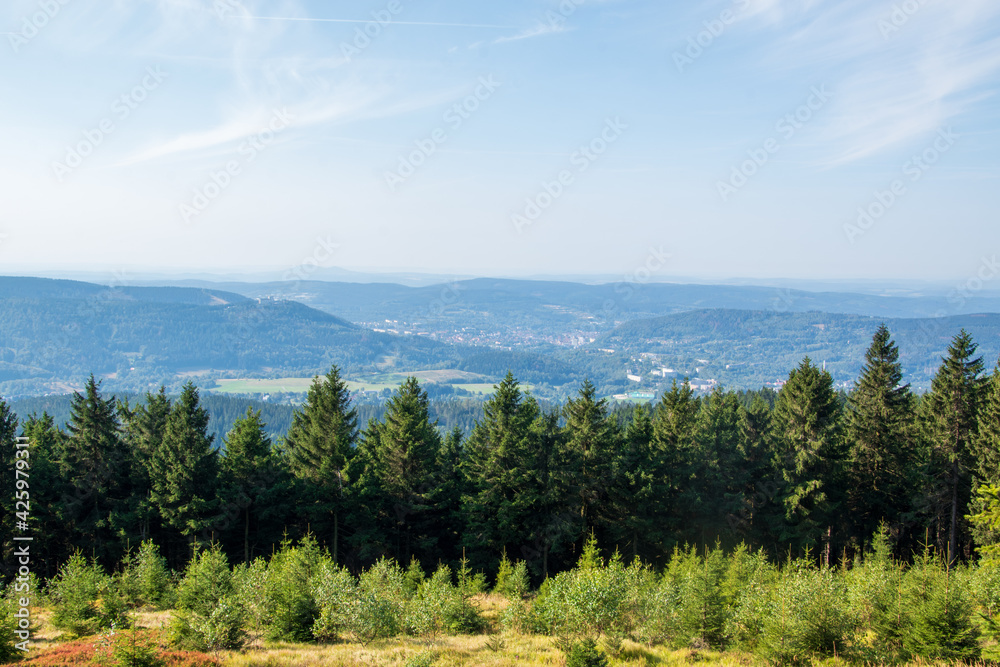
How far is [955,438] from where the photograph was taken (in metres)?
33.5

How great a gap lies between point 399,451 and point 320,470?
15.0ft

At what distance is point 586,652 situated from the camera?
54.2 feet

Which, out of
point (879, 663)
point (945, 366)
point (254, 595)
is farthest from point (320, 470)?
point (945, 366)

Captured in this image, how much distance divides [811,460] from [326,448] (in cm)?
2863

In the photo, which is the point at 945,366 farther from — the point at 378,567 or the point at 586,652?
the point at 378,567

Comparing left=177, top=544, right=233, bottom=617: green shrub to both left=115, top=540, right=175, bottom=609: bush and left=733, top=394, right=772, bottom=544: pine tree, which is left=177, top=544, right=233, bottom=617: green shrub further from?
left=733, top=394, right=772, bottom=544: pine tree

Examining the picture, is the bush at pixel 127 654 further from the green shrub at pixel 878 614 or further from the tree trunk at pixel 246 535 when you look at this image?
the green shrub at pixel 878 614

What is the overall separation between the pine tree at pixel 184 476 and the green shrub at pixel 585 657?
23.4 meters

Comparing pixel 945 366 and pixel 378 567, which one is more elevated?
pixel 945 366

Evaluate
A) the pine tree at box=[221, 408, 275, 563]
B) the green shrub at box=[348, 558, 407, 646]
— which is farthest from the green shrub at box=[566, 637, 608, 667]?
the pine tree at box=[221, 408, 275, 563]

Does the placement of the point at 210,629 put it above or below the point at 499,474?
below

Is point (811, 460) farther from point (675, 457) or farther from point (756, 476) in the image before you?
point (675, 457)

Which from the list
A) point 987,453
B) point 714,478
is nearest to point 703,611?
point 714,478

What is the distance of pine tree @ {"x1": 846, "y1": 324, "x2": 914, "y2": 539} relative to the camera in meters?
36.0
